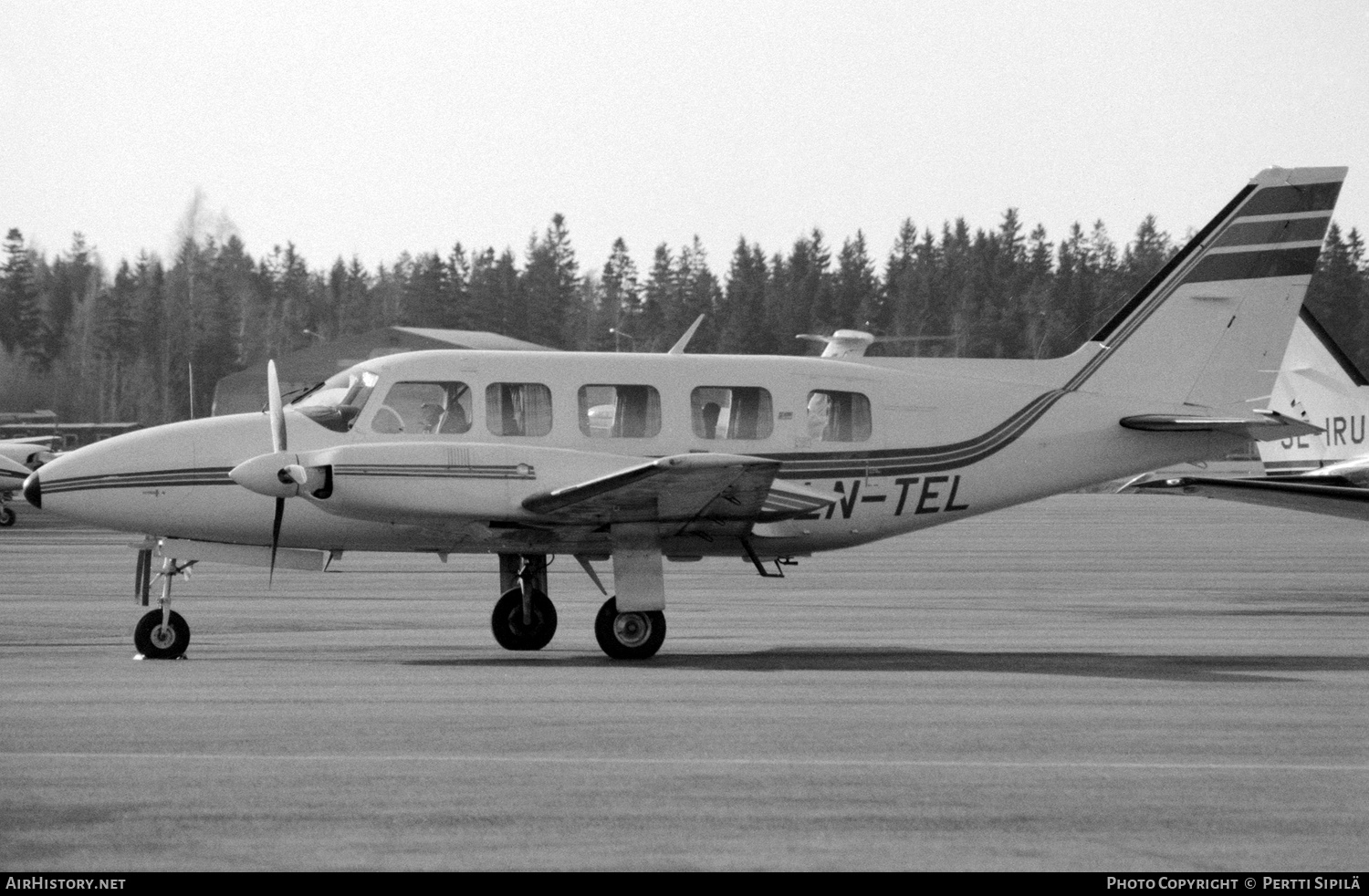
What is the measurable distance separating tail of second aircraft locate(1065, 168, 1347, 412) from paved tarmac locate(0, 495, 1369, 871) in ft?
8.30

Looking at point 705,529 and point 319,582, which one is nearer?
point 705,529

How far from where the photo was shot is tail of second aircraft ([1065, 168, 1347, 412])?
646 inches

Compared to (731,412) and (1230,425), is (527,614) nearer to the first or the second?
(731,412)

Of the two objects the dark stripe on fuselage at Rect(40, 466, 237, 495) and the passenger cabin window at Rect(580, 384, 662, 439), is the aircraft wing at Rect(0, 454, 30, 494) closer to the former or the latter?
the dark stripe on fuselage at Rect(40, 466, 237, 495)

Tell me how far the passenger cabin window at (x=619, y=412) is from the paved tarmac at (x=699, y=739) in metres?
2.02

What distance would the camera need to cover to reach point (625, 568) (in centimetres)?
A: 1442

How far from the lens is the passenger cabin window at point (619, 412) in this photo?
14.8 meters

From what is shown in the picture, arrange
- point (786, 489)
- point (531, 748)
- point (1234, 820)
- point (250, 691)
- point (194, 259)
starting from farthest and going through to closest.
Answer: point (194, 259) → point (786, 489) → point (250, 691) → point (531, 748) → point (1234, 820)

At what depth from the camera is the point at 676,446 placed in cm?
1493

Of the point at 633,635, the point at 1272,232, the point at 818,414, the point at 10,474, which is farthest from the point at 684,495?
the point at 10,474

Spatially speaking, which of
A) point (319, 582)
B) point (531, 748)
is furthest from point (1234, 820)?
point (319, 582)

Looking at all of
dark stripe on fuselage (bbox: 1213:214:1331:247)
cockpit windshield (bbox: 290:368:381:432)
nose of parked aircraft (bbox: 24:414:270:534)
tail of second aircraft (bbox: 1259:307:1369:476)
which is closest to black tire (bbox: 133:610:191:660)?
nose of parked aircraft (bbox: 24:414:270:534)

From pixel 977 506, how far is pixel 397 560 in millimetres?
15405

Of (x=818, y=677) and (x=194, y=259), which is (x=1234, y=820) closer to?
(x=818, y=677)
